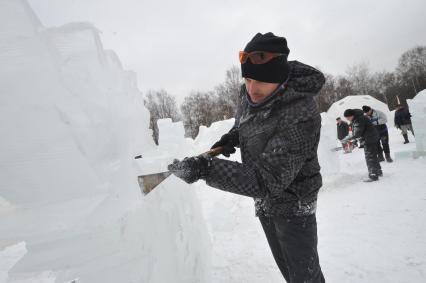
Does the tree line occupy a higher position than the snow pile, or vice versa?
the tree line

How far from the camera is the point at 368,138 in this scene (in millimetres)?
5754

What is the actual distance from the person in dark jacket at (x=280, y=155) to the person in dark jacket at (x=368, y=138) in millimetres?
4704

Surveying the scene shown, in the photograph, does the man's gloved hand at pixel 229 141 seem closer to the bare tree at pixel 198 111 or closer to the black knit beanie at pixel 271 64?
the black knit beanie at pixel 271 64

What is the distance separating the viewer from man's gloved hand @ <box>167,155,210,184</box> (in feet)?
4.25

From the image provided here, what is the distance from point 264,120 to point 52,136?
1.01 m

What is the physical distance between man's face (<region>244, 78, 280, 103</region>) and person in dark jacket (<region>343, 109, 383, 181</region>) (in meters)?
4.86

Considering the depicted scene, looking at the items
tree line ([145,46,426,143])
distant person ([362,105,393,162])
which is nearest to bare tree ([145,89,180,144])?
tree line ([145,46,426,143])

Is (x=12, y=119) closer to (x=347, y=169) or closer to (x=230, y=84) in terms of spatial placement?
(x=347, y=169)

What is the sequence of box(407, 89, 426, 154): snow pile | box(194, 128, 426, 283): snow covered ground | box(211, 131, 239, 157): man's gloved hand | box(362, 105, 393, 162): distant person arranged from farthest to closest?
box(362, 105, 393, 162): distant person
box(407, 89, 426, 154): snow pile
box(194, 128, 426, 283): snow covered ground
box(211, 131, 239, 157): man's gloved hand

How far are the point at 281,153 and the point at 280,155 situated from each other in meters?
0.01

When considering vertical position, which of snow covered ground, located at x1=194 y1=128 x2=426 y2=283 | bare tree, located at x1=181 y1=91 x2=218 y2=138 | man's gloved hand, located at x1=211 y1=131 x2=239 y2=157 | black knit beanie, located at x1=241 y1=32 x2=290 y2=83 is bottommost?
snow covered ground, located at x1=194 y1=128 x2=426 y2=283

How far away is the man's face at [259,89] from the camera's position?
1.59 metres

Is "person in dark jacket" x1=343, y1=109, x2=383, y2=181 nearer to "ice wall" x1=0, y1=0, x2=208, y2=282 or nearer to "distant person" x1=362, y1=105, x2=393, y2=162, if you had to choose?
"distant person" x1=362, y1=105, x2=393, y2=162

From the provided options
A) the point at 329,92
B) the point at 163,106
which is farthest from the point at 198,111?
the point at 329,92
